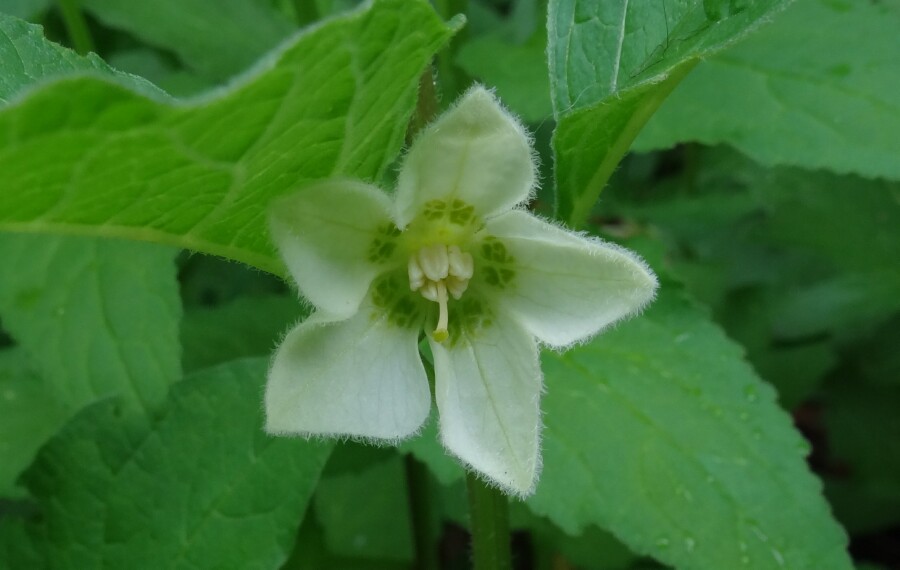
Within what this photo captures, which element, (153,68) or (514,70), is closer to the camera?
(514,70)

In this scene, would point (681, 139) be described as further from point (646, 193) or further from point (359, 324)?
point (646, 193)

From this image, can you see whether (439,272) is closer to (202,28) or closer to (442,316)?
(442,316)

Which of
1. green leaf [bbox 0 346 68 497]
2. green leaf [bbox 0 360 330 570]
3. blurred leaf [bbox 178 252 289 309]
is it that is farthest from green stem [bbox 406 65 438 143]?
blurred leaf [bbox 178 252 289 309]

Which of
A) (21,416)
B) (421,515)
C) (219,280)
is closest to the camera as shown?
(21,416)

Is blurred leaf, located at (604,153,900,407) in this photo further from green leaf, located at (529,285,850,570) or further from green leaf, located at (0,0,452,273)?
green leaf, located at (0,0,452,273)

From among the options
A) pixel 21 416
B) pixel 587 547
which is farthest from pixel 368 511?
pixel 21 416

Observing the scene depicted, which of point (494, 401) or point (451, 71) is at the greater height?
point (494, 401)

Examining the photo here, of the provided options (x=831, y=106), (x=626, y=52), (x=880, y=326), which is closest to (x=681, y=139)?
(x=831, y=106)
